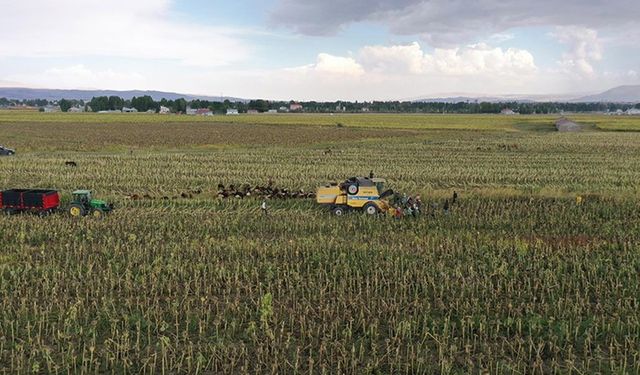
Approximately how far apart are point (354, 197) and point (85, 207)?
879 cm

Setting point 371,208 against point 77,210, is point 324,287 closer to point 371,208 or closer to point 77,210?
point 371,208

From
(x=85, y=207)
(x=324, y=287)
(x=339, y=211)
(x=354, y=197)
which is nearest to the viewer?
(x=324, y=287)

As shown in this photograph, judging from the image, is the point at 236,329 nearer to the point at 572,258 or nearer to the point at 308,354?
the point at 308,354

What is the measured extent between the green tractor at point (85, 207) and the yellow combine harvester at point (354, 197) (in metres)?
7.15

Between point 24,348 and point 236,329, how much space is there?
132 inches

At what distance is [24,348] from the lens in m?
8.73

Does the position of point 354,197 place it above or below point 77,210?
above

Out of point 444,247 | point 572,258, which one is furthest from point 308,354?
point 572,258

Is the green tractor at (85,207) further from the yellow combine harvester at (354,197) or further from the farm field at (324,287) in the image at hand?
the yellow combine harvester at (354,197)

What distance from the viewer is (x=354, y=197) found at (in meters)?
18.0

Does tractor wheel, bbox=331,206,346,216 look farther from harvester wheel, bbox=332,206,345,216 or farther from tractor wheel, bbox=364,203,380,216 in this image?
tractor wheel, bbox=364,203,380,216

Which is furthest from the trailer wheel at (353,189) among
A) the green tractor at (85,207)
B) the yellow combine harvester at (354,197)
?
the green tractor at (85,207)

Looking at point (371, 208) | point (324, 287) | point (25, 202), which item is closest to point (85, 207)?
point (25, 202)

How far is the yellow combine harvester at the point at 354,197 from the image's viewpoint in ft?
58.9
